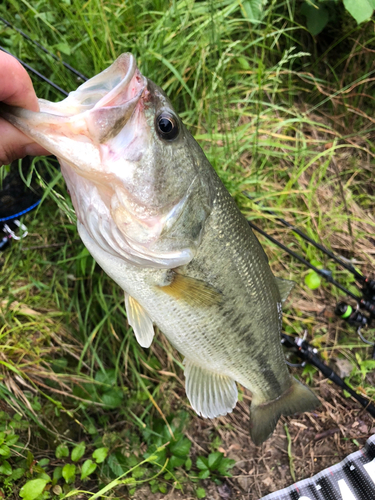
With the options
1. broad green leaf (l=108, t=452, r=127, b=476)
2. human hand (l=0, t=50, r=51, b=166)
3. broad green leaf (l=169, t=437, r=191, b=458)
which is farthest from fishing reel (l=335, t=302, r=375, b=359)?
human hand (l=0, t=50, r=51, b=166)

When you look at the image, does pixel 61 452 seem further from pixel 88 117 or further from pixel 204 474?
pixel 88 117

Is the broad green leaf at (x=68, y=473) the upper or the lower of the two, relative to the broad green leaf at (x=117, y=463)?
upper

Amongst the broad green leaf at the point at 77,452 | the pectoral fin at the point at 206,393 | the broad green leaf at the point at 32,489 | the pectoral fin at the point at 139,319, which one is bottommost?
the broad green leaf at the point at 77,452

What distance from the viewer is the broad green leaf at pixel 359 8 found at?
7.67 ft

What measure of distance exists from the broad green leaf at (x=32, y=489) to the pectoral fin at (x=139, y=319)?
2.76ft

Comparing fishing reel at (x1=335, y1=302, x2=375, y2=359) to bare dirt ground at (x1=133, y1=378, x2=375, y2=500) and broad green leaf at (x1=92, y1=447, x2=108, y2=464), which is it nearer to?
bare dirt ground at (x1=133, y1=378, x2=375, y2=500)

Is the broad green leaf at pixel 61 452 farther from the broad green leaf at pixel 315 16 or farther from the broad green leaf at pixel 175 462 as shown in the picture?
the broad green leaf at pixel 315 16

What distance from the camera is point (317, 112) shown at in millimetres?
3326

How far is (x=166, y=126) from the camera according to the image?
3.90 feet

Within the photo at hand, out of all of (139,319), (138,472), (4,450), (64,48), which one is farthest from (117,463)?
(64,48)

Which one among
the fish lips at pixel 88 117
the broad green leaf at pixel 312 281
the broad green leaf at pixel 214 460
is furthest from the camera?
the broad green leaf at pixel 312 281

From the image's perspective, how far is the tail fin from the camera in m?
2.01

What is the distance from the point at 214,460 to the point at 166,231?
5.97ft

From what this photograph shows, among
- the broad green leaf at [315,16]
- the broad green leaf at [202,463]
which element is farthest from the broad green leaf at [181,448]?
the broad green leaf at [315,16]
